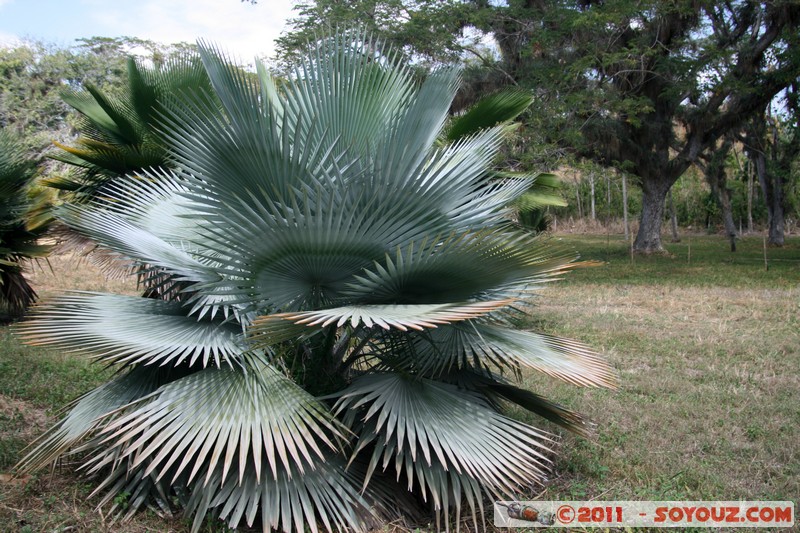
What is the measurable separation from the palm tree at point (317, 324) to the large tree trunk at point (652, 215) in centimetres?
1551

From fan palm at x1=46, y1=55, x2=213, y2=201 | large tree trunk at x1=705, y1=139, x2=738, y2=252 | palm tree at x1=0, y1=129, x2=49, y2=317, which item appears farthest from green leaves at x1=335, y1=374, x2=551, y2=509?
large tree trunk at x1=705, y1=139, x2=738, y2=252

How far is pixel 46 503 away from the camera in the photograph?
3.10 metres

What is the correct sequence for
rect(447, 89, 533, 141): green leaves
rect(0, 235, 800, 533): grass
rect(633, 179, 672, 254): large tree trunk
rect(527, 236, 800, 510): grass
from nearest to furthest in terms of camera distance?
rect(0, 235, 800, 533): grass
rect(527, 236, 800, 510): grass
rect(447, 89, 533, 141): green leaves
rect(633, 179, 672, 254): large tree trunk

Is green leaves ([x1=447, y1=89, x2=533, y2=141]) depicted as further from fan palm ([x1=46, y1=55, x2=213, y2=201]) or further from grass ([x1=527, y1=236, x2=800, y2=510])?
fan palm ([x1=46, y1=55, x2=213, y2=201])

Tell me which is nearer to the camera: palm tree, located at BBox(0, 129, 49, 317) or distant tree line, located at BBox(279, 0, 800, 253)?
palm tree, located at BBox(0, 129, 49, 317)

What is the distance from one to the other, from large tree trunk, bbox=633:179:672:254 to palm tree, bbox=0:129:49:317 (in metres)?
15.0

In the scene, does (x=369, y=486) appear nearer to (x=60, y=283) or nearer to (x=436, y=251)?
(x=436, y=251)

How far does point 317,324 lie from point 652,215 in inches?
668

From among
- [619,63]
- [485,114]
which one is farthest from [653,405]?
[619,63]

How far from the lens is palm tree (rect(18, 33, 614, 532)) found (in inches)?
106

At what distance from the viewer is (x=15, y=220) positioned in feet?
24.8

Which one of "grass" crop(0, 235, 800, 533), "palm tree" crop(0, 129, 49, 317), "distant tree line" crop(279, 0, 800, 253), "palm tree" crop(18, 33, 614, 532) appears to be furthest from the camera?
"distant tree line" crop(279, 0, 800, 253)

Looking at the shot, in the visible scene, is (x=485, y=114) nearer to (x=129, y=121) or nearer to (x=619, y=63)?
(x=129, y=121)

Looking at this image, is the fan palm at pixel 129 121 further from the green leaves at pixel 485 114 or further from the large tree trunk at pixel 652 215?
the large tree trunk at pixel 652 215
